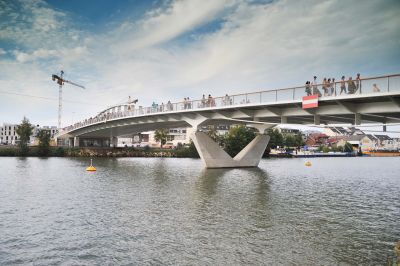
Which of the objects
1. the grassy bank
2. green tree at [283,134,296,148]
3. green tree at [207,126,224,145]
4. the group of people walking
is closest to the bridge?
the group of people walking

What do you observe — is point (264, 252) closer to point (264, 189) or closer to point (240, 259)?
point (240, 259)

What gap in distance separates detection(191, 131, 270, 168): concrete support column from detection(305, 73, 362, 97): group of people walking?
2127 cm

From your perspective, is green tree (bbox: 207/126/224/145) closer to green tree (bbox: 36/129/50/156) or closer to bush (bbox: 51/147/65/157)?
bush (bbox: 51/147/65/157)

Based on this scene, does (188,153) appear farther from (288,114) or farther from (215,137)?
(288,114)

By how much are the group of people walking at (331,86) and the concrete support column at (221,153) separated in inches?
837

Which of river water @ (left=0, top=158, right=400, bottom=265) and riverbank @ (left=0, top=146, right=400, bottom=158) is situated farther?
riverbank @ (left=0, top=146, right=400, bottom=158)

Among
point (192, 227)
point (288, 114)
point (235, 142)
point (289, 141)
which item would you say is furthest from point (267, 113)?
point (289, 141)

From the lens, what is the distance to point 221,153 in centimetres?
5050

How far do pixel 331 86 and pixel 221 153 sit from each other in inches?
1033

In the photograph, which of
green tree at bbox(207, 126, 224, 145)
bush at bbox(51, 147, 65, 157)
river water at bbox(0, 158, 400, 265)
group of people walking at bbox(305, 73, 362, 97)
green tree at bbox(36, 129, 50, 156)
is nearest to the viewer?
river water at bbox(0, 158, 400, 265)

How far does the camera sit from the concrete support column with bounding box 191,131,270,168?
158 feet

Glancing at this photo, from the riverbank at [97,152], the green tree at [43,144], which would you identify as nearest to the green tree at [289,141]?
the riverbank at [97,152]

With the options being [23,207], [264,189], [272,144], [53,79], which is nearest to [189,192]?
[264,189]

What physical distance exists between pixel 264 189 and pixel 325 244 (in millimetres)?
15884
